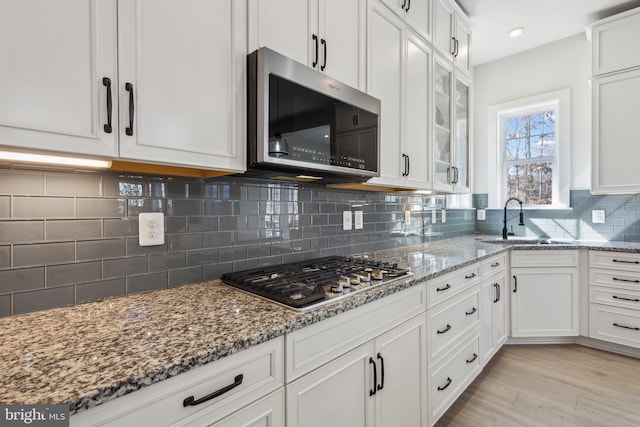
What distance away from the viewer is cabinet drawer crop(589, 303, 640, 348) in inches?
97.1

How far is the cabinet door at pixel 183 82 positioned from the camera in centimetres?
92

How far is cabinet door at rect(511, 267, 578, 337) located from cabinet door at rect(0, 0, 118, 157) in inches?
121

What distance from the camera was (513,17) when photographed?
9.26ft

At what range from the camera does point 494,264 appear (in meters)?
2.42

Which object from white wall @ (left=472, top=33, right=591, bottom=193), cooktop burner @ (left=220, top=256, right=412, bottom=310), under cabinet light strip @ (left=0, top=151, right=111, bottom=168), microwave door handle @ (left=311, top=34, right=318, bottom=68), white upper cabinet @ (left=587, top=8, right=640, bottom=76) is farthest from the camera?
white wall @ (left=472, top=33, right=591, bottom=193)

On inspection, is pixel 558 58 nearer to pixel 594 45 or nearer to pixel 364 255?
pixel 594 45

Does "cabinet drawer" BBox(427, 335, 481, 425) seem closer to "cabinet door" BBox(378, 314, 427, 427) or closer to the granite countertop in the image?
"cabinet door" BBox(378, 314, 427, 427)

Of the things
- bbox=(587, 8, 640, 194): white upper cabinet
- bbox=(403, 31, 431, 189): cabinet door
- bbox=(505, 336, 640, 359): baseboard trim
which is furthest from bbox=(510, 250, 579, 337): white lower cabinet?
bbox=(403, 31, 431, 189): cabinet door

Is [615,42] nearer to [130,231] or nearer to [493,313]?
[493,313]

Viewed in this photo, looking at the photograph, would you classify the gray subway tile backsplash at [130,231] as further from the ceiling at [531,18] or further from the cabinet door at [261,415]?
the ceiling at [531,18]

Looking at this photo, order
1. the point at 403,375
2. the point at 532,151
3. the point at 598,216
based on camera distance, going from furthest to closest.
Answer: the point at 532,151 < the point at 598,216 < the point at 403,375

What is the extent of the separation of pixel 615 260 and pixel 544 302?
2.01 feet

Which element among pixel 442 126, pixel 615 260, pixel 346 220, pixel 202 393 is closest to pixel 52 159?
pixel 202 393

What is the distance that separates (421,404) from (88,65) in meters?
1.86
